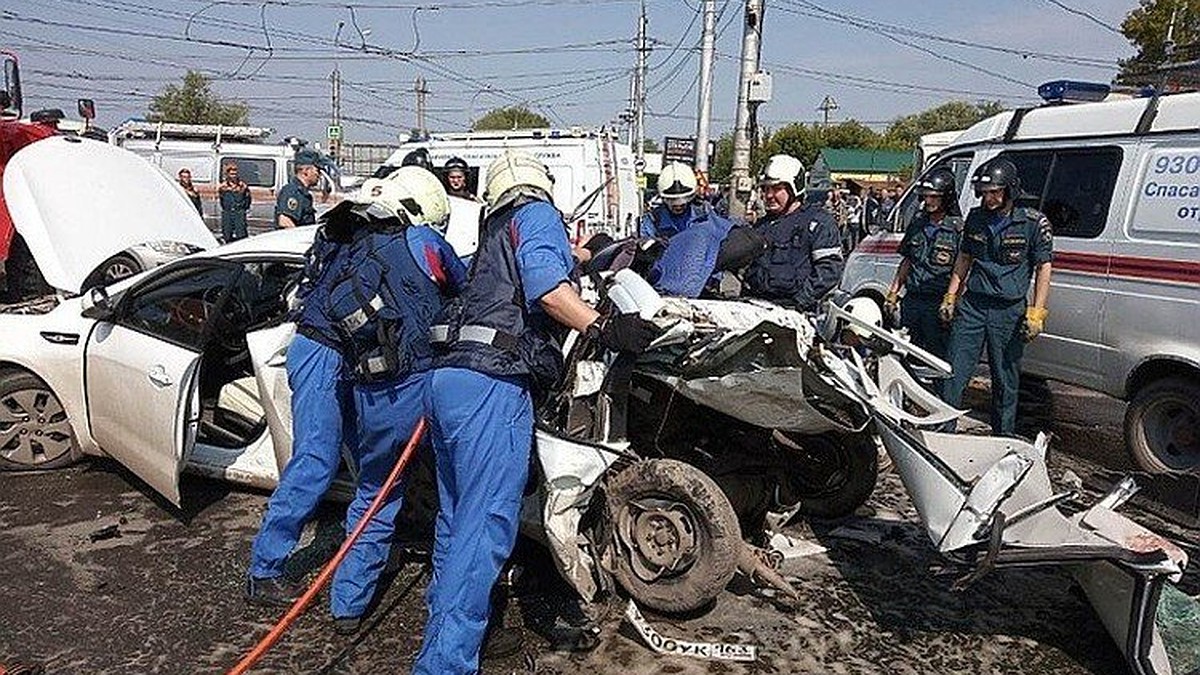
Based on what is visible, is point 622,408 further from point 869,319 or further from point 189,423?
point 189,423

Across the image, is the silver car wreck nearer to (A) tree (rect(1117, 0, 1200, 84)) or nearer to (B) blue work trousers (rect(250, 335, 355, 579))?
(B) blue work trousers (rect(250, 335, 355, 579))

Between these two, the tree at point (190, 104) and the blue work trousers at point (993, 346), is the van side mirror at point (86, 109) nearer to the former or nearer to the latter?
the blue work trousers at point (993, 346)

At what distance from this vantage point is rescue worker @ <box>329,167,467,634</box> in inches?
139

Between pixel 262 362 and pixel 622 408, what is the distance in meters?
1.67

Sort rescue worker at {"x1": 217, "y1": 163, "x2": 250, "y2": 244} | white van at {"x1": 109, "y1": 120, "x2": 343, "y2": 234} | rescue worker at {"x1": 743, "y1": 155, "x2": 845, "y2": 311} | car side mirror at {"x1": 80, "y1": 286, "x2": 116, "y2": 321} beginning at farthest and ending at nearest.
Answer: white van at {"x1": 109, "y1": 120, "x2": 343, "y2": 234}
rescue worker at {"x1": 217, "y1": 163, "x2": 250, "y2": 244}
rescue worker at {"x1": 743, "y1": 155, "x2": 845, "y2": 311}
car side mirror at {"x1": 80, "y1": 286, "x2": 116, "y2": 321}

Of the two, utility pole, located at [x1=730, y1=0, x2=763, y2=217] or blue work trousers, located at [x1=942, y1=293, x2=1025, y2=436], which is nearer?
blue work trousers, located at [x1=942, y1=293, x2=1025, y2=436]

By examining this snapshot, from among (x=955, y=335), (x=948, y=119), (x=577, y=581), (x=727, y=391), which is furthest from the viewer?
(x=948, y=119)

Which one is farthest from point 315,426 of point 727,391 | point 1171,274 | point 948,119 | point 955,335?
point 948,119

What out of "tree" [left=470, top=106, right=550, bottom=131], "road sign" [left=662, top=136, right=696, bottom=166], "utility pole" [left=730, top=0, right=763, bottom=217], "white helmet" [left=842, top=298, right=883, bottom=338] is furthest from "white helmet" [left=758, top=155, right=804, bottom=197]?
"tree" [left=470, top=106, right=550, bottom=131]

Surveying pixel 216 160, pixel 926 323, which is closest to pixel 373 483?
pixel 926 323

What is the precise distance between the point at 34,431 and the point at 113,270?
95 cm

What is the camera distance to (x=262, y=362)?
4270 millimetres

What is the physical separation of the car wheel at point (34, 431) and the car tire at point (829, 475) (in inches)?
149

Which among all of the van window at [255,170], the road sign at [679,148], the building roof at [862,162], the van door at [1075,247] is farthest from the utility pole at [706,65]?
the building roof at [862,162]
